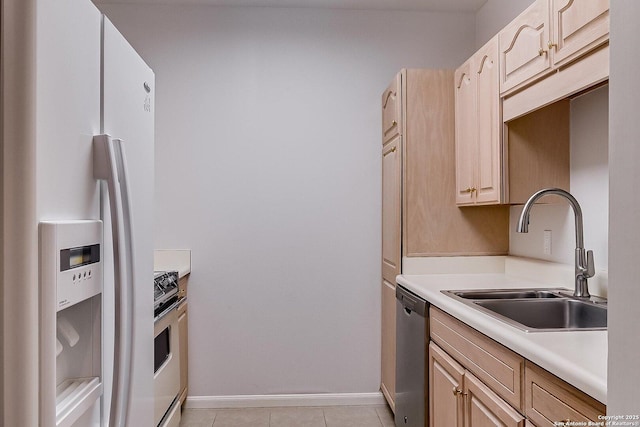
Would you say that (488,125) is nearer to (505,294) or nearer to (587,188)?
(587,188)

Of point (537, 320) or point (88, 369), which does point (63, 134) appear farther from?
point (537, 320)

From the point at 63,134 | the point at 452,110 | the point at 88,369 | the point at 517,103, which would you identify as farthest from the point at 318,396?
the point at 63,134

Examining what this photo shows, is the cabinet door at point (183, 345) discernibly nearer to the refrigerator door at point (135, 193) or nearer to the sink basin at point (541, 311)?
the refrigerator door at point (135, 193)

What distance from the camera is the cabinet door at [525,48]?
1.82 m

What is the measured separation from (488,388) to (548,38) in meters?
1.26

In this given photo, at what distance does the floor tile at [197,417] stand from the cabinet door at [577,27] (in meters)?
2.69

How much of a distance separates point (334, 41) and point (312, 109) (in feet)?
1.58

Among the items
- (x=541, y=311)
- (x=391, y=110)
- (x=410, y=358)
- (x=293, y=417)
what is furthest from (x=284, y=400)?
(x=391, y=110)

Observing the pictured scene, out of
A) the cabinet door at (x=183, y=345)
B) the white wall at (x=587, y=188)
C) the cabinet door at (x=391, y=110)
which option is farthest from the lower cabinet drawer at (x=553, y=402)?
the cabinet door at (x=183, y=345)

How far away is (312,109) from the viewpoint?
3250mm

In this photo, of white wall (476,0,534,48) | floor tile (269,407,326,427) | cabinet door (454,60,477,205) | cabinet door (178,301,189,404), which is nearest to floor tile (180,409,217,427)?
cabinet door (178,301,189,404)

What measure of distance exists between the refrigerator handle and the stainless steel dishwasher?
1469 millimetres

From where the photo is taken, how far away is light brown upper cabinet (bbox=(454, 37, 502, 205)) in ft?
7.43

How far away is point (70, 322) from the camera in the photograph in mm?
1008
